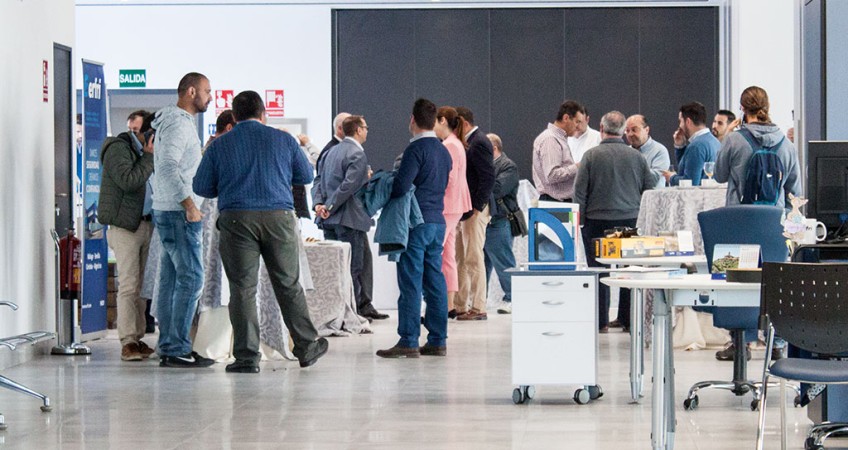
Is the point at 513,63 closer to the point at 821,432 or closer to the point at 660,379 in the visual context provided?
the point at 821,432

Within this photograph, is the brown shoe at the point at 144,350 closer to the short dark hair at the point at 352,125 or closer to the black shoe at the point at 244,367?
the black shoe at the point at 244,367

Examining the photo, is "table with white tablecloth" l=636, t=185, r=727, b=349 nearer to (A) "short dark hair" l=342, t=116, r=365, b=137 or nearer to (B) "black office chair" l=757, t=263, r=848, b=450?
(A) "short dark hair" l=342, t=116, r=365, b=137

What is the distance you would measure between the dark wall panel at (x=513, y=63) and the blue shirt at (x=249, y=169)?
8520 mm

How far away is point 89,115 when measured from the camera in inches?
382

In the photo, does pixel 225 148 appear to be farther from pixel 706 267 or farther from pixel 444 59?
pixel 444 59

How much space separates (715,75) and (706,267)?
9827mm

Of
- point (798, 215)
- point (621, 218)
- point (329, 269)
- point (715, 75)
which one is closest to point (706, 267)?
point (798, 215)

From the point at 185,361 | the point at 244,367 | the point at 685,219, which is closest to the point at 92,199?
the point at 185,361

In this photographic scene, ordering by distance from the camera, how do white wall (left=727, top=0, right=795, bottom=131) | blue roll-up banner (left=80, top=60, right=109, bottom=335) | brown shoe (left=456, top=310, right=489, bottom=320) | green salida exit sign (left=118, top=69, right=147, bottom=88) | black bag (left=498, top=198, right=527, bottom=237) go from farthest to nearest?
1. green salida exit sign (left=118, top=69, right=147, bottom=88)
2. white wall (left=727, top=0, right=795, bottom=131)
3. brown shoe (left=456, top=310, right=489, bottom=320)
4. black bag (left=498, top=198, right=527, bottom=237)
5. blue roll-up banner (left=80, top=60, right=109, bottom=335)

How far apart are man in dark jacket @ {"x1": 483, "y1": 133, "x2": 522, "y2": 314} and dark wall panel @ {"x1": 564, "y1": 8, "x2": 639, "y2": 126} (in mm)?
4337

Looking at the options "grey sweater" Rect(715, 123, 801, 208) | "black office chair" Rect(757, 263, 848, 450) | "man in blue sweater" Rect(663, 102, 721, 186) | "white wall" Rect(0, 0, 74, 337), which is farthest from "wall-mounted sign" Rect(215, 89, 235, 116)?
"black office chair" Rect(757, 263, 848, 450)

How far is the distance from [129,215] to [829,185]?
468 centimetres

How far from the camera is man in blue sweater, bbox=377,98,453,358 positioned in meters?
8.44

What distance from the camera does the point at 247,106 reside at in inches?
302
